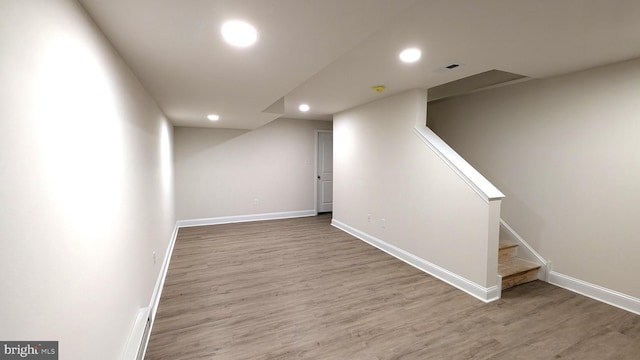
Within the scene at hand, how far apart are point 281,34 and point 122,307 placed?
178 cm

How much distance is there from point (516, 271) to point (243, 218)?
495 centimetres

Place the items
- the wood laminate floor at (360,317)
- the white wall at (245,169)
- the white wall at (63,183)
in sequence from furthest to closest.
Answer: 1. the white wall at (245,169)
2. the wood laminate floor at (360,317)
3. the white wall at (63,183)

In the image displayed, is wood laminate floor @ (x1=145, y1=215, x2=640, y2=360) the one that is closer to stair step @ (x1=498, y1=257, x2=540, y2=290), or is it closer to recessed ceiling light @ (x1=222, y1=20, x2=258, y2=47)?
stair step @ (x1=498, y1=257, x2=540, y2=290)

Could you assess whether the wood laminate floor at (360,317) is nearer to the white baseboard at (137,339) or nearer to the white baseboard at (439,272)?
the white baseboard at (439,272)

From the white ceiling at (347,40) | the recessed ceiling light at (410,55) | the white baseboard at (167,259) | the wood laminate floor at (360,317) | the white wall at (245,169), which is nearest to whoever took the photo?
the white ceiling at (347,40)

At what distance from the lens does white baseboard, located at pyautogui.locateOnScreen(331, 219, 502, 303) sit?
265cm

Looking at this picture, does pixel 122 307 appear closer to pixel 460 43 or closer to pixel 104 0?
pixel 104 0

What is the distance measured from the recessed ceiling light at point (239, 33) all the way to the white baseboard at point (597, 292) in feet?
12.5

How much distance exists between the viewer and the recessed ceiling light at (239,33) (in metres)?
1.30

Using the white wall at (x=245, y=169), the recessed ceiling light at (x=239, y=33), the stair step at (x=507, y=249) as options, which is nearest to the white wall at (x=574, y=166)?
the stair step at (x=507, y=249)

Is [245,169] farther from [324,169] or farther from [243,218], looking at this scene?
[324,169]

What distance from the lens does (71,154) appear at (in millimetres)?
972

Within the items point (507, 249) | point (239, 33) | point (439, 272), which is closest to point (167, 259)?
point (239, 33)

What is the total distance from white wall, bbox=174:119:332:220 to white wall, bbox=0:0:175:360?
13.3 ft
